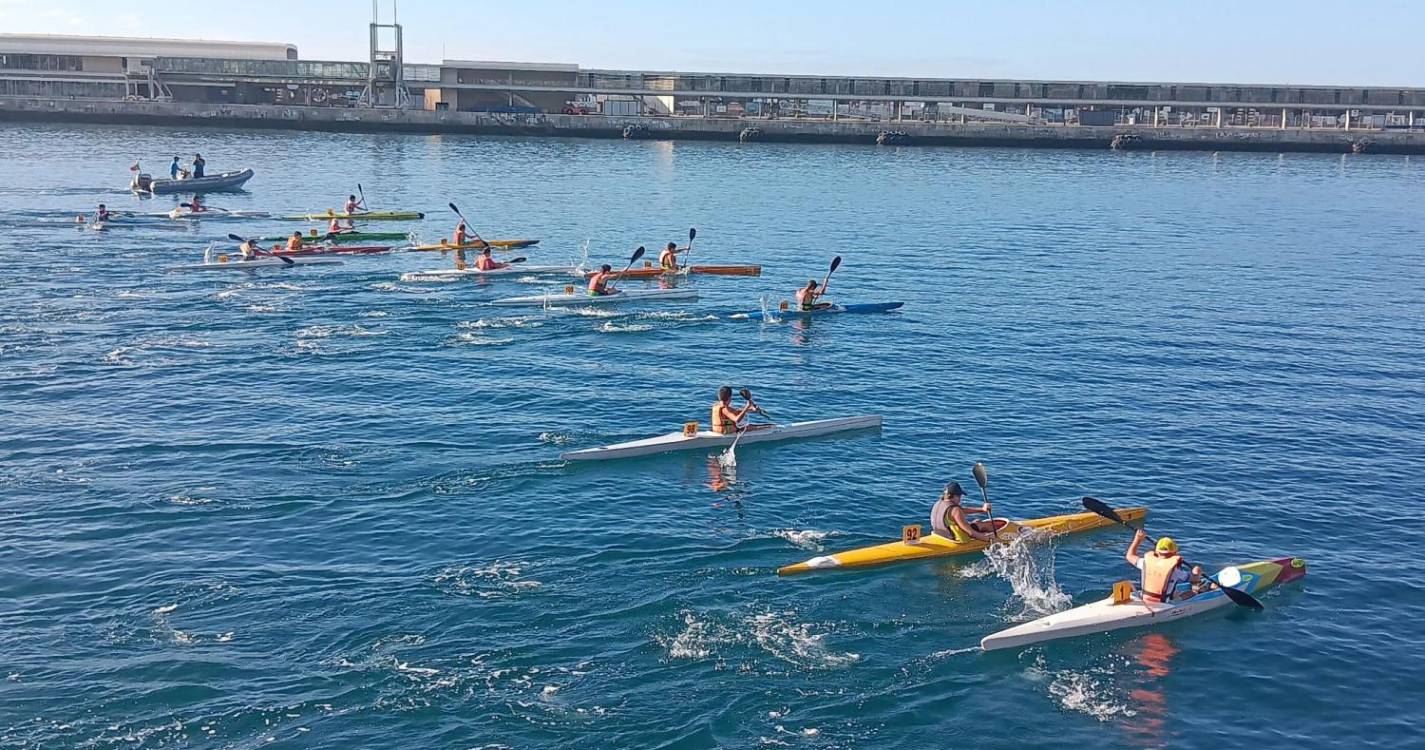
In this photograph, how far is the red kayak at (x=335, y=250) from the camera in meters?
63.5

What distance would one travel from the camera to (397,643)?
24109 millimetres

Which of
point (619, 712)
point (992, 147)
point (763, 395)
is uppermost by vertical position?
point (992, 147)

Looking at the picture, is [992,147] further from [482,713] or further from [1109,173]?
[482,713]

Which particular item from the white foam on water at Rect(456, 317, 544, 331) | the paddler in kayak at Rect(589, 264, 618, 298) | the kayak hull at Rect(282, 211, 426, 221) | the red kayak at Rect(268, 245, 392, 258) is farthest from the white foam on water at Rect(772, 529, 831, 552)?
the kayak hull at Rect(282, 211, 426, 221)

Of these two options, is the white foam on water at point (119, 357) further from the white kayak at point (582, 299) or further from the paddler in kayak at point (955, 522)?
the paddler in kayak at point (955, 522)

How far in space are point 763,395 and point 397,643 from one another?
1997 cm

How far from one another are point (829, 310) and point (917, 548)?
26.9 m

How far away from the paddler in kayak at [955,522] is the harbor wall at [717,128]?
5508 inches

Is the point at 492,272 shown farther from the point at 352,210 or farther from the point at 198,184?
the point at 198,184

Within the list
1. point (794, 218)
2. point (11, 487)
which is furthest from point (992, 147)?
point (11, 487)

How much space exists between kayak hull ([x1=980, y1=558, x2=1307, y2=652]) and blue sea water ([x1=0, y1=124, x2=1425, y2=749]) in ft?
1.33

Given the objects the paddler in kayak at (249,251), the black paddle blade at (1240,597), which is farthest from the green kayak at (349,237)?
the black paddle blade at (1240,597)

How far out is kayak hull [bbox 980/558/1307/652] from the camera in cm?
2503

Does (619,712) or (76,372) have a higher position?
(76,372)
